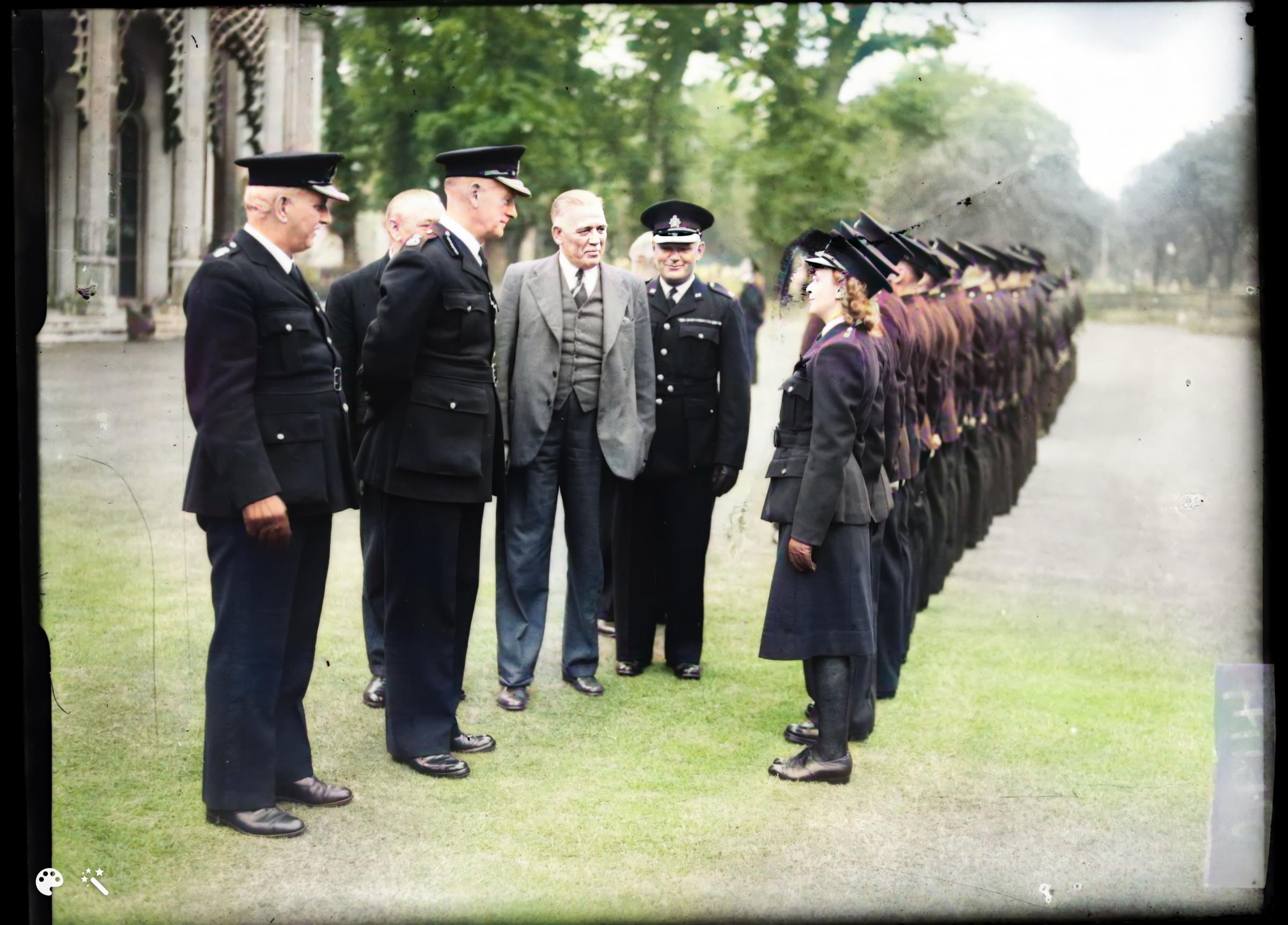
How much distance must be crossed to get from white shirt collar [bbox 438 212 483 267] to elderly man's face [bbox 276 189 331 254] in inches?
27.0

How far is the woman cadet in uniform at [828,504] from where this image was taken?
204 inches

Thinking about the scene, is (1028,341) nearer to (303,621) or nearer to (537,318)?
(537,318)

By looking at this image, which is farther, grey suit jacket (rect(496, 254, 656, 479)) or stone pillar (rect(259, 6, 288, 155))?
stone pillar (rect(259, 6, 288, 155))

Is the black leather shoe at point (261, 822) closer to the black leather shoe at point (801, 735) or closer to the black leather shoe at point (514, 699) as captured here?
the black leather shoe at point (514, 699)

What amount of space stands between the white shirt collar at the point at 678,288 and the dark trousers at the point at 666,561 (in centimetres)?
81

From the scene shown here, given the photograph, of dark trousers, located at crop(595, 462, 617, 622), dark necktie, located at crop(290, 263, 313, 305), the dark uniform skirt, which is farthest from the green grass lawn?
dark necktie, located at crop(290, 263, 313, 305)

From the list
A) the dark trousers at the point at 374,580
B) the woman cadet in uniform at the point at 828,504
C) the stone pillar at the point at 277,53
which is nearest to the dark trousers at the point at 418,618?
the dark trousers at the point at 374,580

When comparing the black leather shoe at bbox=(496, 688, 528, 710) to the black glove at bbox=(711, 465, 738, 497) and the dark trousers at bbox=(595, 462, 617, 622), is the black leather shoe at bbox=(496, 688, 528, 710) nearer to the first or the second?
the dark trousers at bbox=(595, 462, 617, 622)

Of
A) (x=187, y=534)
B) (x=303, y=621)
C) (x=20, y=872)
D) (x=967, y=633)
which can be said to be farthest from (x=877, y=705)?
(x=187, y=534)

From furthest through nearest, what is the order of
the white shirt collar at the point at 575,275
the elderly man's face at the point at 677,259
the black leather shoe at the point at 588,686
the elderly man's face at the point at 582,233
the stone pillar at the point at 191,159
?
the elderly man's face at the point at 677,259 < the black leather shoe at the point at 588,686 < the white shirt collar at the point at 575,275 < the elderly man's face at the point at 582,233 < the stone pillar at the point at 191,159

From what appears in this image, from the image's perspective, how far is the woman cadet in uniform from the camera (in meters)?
5.18

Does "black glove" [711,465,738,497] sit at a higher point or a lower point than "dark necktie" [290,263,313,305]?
lower

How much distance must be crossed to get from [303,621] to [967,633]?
3982 mm

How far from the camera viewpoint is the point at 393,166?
7945 millimetres
